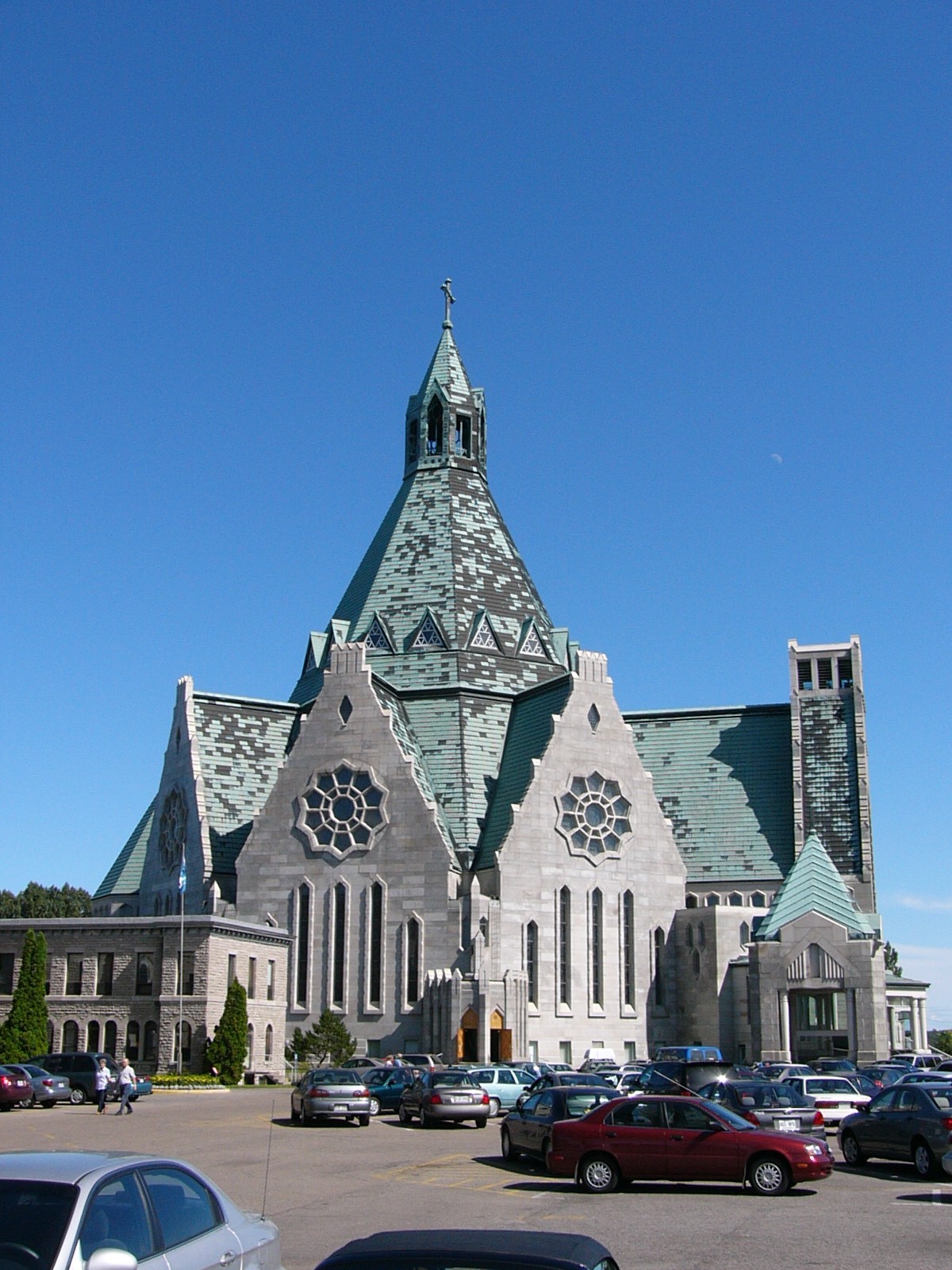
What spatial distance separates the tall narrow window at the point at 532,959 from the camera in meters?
67.4

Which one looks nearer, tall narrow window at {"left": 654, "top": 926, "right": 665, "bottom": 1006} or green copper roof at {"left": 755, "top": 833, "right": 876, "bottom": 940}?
green copper roof at {"left": 755, "top": 833, "right": 876, "bottom": 940}

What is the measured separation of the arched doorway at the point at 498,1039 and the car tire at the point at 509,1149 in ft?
122

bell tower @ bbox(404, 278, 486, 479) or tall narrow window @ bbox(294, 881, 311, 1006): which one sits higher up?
bell tower @ bbox(404, 278, 486, 479)

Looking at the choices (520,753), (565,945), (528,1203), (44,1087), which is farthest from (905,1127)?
(520,753)

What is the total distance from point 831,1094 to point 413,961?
117ft

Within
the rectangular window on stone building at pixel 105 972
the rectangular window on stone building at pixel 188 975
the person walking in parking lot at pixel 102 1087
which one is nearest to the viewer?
the person walking in parking lot at pixel 102 1087

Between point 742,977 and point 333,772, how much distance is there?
22.7 meters

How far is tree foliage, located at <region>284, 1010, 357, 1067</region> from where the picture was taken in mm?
62219

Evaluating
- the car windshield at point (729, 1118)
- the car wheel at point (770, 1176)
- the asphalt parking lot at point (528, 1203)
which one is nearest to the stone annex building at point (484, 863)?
the asphalt parking lot at point (528, 1203)

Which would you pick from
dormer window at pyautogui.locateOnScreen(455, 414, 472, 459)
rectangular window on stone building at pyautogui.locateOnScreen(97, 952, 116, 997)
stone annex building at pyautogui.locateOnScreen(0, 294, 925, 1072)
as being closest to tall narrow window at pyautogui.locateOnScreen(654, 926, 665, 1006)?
stone annex building at pyautogui.locateOnScreen(0, 294, 925, 1072)

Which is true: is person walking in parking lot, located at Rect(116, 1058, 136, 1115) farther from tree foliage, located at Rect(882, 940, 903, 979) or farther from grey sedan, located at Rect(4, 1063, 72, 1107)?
tree foliage, located at Rect(882, 940, 903, 979)

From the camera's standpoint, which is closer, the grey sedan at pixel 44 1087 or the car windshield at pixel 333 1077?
the car windshield at pixel 333 1077

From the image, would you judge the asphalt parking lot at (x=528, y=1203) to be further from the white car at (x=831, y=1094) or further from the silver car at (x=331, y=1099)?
the white car at (x=831, y=1094)

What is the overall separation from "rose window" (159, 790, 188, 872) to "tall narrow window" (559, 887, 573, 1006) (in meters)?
20.4
